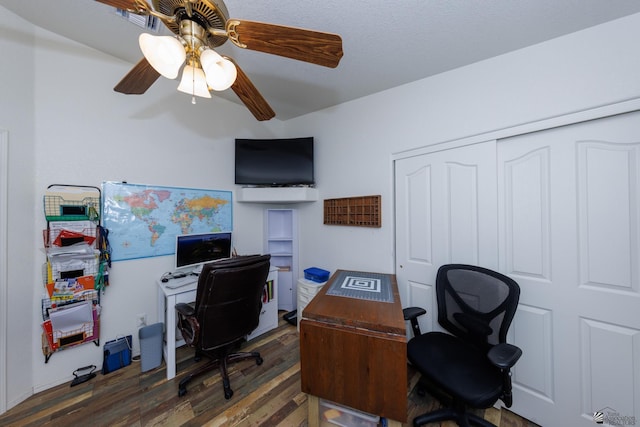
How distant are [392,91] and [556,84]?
1.17 m

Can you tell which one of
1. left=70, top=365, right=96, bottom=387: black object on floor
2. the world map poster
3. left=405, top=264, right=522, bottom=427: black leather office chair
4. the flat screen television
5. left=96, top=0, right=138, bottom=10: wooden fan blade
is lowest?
left=70, top=365, right=96, bottom=387: black object on floor

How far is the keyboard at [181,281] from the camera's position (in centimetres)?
191

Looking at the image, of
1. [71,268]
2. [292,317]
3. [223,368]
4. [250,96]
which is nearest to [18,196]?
[71,268]

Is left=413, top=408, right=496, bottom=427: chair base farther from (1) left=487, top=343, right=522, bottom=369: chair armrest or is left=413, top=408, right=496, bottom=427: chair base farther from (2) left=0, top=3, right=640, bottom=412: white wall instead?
(2) left=0, top=3, right=640, bottom=412: white wall

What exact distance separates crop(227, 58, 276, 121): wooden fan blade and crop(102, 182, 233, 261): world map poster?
129cm

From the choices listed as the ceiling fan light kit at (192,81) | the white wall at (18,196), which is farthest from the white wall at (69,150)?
the ceiling fan light kit at (192,81)

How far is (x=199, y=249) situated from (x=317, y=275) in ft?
4.26

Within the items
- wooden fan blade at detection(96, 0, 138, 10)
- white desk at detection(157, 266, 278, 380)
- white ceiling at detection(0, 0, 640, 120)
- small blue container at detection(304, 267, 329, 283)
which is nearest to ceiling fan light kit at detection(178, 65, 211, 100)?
wooden fan blade at detection(96, 0, 138, 10)

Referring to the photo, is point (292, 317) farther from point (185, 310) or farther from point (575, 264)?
point (575, 264)

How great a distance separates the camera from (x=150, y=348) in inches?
72.8

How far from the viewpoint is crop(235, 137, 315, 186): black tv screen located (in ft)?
8.62

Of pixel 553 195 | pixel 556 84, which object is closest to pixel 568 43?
pixel 556 84

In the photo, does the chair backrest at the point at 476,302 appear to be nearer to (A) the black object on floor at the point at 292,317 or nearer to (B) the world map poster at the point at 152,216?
(A) the black object on floor at the point at 292,317

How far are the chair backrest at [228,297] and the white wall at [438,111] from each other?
112cm
